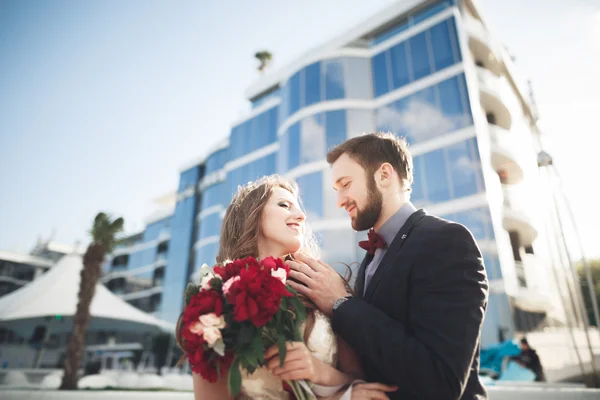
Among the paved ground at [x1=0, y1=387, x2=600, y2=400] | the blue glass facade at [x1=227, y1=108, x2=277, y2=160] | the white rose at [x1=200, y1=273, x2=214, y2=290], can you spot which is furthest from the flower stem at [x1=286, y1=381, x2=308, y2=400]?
the blue glass facade at [x1=227, y1=108, x2=277, y2=160]

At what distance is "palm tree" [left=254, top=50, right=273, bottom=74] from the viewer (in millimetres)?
33750

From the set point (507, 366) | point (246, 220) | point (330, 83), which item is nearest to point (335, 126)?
point (330, 83)

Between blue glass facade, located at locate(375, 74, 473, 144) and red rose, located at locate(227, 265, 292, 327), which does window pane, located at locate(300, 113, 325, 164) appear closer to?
blue glass facade, located at locate(375, 74, 473, 144)

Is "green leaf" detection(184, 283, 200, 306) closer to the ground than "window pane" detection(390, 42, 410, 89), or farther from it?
closer to the ground

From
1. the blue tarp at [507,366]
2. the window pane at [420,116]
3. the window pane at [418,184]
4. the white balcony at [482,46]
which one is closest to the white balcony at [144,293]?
the window pane at [418,184]

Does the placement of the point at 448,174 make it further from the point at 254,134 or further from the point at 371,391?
the point at 371,391

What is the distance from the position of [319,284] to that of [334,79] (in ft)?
69.4

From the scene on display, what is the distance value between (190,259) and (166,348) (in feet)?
29.6

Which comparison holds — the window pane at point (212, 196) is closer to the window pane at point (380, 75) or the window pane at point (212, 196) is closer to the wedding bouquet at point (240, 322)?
the window pane at point (380, 75)

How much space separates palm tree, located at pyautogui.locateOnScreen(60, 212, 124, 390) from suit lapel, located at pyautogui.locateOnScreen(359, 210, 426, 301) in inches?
439

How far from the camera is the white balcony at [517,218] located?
17931mm

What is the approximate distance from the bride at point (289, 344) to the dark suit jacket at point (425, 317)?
189mm

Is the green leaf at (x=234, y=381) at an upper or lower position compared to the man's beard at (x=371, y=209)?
lower

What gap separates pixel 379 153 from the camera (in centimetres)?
280
